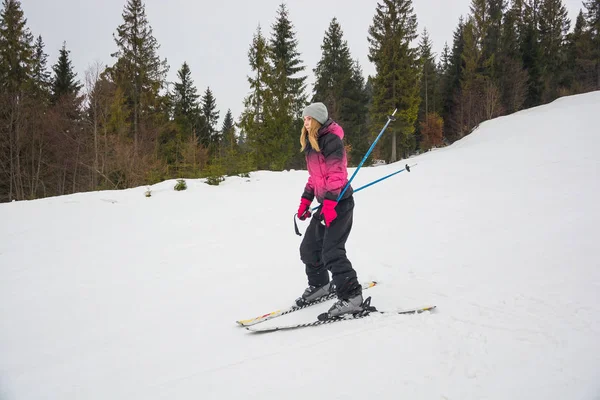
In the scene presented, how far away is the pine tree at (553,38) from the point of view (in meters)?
35.0

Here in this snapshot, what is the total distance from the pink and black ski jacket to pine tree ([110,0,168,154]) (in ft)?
73.2

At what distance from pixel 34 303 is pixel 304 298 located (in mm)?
3284

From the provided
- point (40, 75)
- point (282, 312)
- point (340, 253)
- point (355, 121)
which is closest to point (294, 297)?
point (282, 312)

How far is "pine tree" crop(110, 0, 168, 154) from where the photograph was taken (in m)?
→ 22.4

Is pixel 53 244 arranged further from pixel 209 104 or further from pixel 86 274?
pixel 209 104

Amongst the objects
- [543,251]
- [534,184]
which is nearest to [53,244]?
[543,251]

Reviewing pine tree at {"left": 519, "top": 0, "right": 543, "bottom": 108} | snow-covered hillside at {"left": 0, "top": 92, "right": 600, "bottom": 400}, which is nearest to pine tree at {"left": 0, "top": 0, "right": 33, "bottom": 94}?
snow-covered hillside at {"left": 0, "top": 92, "right": 600, "bottom": 400}

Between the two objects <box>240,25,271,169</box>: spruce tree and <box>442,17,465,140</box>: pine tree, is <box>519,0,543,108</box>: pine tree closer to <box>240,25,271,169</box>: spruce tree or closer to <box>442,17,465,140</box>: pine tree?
<box>442,17,465,140</box>: pine tree

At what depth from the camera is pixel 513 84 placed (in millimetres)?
29359

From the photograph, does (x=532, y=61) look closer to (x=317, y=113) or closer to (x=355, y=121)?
(x=355, y=121)

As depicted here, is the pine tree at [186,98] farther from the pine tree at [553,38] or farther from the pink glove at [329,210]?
the pine tree at [553,38]

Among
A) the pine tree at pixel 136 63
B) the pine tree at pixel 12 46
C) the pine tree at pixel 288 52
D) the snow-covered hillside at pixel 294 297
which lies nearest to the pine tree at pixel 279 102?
the pine tree at pixel 288 52

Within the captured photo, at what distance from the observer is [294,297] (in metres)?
3.85

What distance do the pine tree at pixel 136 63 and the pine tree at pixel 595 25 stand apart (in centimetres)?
3975
